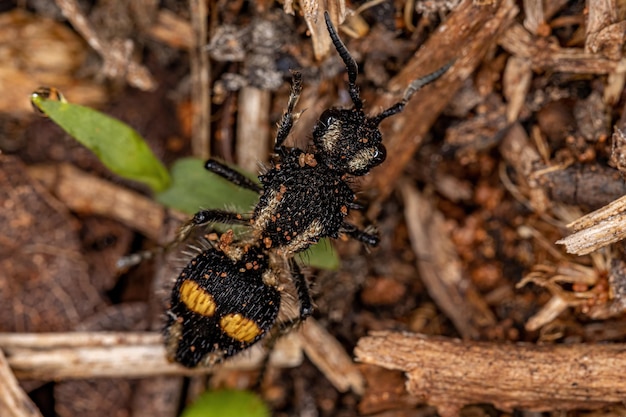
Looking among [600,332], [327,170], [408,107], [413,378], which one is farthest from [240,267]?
[600,332]

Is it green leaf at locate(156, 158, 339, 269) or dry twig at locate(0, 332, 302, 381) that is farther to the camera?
green leaf at locate(156, 158, 339, 269)

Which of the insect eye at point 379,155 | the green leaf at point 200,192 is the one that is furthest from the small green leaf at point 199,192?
the insect eye at point 379,155

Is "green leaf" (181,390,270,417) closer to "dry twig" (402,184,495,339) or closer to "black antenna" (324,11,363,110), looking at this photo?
"dry twig" (402,184,495,339)

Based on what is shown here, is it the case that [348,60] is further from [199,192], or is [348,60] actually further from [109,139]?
[109,139]

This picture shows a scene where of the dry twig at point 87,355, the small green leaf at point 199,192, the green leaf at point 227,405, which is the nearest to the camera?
the dry twig at point 87,355

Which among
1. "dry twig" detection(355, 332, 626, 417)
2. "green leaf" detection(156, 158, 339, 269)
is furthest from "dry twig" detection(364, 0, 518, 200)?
"dry twig" detection(355, 332, 626, 417)

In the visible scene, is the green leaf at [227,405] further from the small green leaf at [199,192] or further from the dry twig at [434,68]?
the dry twig at [434,68]
